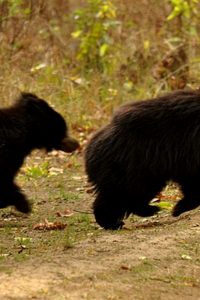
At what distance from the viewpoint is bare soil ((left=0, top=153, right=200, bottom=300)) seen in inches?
192

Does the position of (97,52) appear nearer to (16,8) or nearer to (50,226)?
(16,8)

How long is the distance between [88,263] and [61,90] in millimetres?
6881

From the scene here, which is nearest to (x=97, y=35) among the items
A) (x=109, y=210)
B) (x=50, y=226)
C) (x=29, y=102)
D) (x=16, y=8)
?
(x=16, y=8)

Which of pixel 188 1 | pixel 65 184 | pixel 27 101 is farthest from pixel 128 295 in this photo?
pixel 188 1

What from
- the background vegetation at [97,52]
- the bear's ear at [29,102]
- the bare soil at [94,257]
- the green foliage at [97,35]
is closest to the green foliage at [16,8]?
the background vegetation at [97,52]

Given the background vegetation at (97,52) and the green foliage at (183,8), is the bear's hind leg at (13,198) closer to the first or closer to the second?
the background vegetation at (97,52)

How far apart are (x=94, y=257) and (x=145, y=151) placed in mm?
1373

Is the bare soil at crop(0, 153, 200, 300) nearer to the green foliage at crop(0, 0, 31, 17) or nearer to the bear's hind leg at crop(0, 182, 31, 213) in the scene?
the bear's hind leg at crop(0, 182, 31, 213)

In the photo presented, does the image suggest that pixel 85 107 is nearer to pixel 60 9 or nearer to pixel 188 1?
pixel 188 1

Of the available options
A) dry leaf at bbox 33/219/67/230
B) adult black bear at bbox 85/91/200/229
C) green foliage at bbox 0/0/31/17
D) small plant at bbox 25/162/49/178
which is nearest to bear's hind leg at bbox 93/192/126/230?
adult black bear at bbox 85/91/200/229

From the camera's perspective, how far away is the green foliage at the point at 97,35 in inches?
540

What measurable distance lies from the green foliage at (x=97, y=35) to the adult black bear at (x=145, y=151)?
6.72 meters

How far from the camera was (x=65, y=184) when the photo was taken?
9.39 metres

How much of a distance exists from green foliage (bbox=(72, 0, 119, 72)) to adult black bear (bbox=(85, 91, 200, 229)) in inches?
264
